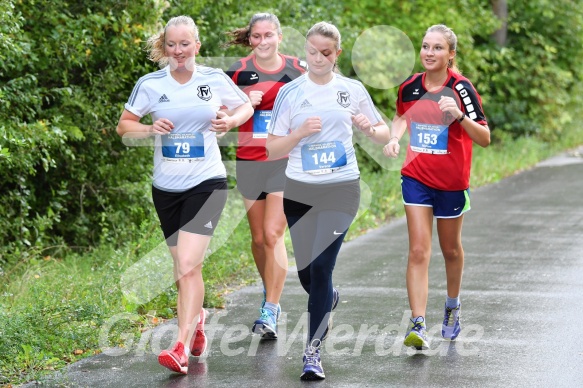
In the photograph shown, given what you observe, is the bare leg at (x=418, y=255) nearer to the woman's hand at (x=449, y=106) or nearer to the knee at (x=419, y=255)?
the knee at (x=419, y=255)

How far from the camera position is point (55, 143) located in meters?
9.05

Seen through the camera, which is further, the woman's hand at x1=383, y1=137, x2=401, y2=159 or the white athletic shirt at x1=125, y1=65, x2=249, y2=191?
the woman's hand at x1=383, y1=137, x2=401, y2=159

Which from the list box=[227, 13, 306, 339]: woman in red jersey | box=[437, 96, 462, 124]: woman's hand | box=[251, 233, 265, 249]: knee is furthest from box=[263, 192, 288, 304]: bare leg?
box=[437, 96, 462, 124]: woman's hand

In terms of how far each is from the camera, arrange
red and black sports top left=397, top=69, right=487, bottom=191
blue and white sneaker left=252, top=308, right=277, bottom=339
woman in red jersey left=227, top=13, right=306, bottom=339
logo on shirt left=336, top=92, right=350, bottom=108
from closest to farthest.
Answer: logo on shirt left=336, top=92, right=350, bottom=108 → red and black sports top left=397, top=69, right=487, bottom=191 → blue and white sneaker left=252, top=308, right=277, bottom=339 → woman in red jersey left=227, top=13, right=306, bottom=339

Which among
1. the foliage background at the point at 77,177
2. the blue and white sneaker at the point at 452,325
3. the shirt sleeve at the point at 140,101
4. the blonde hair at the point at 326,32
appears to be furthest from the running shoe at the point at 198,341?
the blonde hair at the point at 326,32

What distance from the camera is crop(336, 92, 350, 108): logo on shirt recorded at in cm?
624

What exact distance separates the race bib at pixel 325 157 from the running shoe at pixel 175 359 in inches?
49.6

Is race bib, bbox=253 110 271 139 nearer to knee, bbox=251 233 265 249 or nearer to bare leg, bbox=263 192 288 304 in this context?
bare leg, bbox=263 192 288 304

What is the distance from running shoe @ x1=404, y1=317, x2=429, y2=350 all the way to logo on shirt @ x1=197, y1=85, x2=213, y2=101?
1.88 meters

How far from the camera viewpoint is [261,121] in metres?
7.41

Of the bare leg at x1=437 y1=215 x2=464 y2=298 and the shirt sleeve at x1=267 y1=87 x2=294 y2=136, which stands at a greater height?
the shirt sleeve at x1=267 y1=87 x2=294 y2=136

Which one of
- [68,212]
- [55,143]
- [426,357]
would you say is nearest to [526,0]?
[68,212]

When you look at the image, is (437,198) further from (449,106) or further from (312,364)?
(312,364)

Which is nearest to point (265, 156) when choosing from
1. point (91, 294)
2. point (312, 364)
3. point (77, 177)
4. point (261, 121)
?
point (261, 121)
